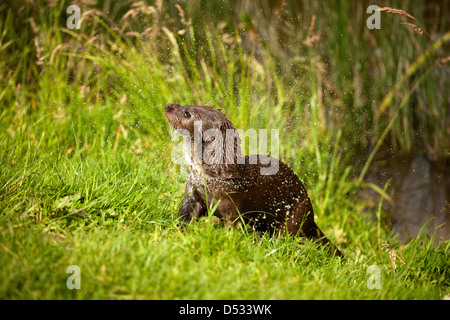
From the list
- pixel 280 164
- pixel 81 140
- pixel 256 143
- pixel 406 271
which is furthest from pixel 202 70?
pixel 406 271

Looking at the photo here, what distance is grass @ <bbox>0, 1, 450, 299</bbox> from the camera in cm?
220

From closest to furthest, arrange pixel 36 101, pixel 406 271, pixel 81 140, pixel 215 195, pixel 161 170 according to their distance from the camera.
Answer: pixel 215 195 → pixel 406 271 → pixel 161 170 → pixel 81 140 → pixel 36 101

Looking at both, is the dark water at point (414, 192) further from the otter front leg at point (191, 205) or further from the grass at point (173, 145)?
the otter front leg at point (191, 205)

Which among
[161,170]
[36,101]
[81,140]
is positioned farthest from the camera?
[36,101]

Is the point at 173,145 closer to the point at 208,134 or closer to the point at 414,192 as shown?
the point at 208,134

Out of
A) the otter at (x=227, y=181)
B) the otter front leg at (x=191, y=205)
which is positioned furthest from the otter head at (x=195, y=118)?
the otter front leg at (x=191, y=205)

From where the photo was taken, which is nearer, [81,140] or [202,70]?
[81,140]

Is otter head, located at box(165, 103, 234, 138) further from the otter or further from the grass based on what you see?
the grass

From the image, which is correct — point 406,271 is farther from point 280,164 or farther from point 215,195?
point 215,195

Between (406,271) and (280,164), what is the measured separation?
3.38 feet

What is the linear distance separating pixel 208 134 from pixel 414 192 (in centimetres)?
265

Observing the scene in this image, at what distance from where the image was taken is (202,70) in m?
4.64

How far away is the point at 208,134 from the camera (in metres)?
2.96

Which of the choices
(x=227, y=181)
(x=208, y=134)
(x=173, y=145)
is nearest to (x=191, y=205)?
(x=227, y=181)
